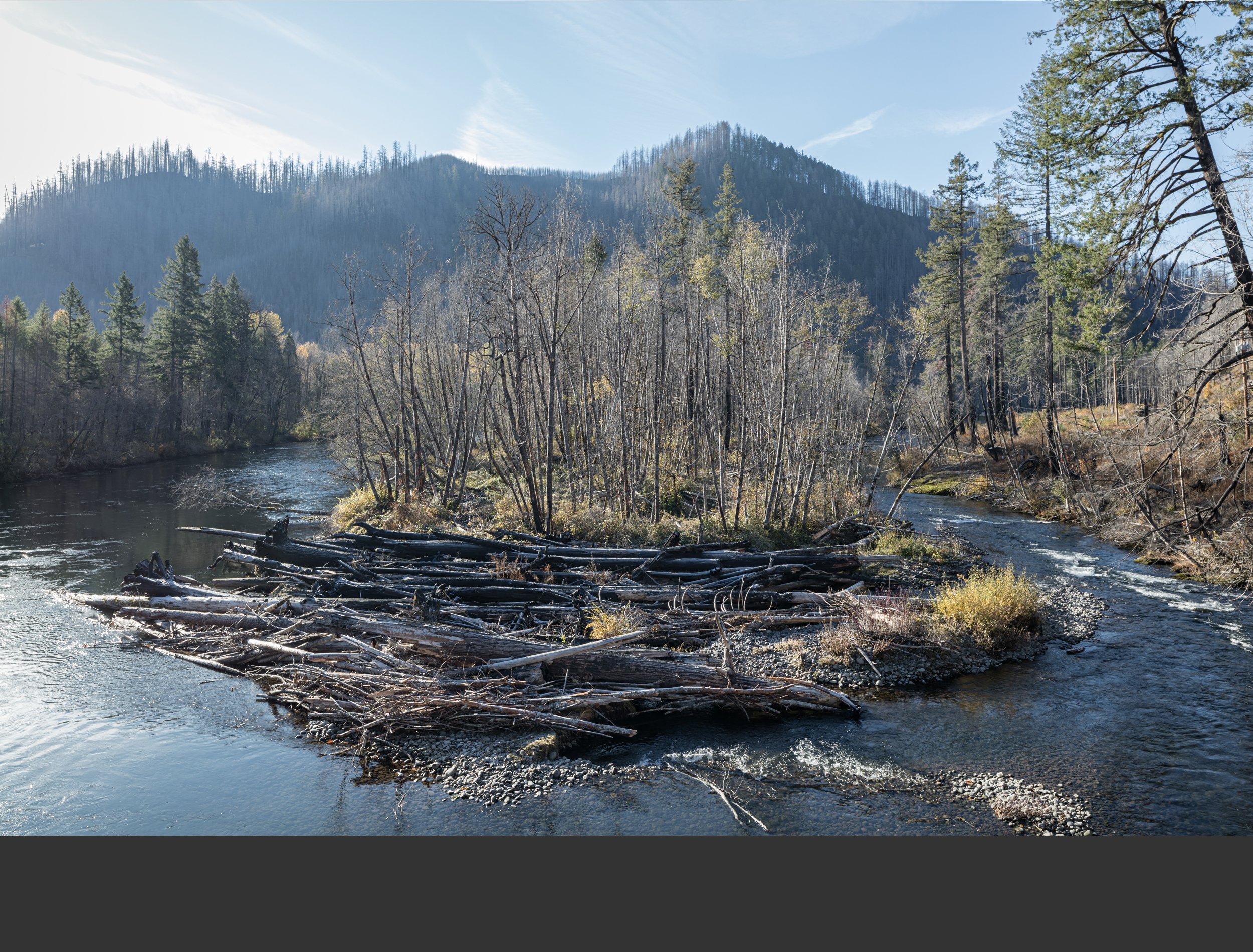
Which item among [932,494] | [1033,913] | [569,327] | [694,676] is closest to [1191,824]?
[1033,913]

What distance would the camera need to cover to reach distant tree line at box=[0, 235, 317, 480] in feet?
122

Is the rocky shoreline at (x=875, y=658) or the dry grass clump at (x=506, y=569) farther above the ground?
the dry grass clump at (x=506, y=569)

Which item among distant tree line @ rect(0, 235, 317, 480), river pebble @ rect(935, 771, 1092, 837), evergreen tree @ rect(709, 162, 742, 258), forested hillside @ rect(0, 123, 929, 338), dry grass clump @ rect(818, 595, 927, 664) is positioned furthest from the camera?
forested hillside @ rect(0, 123, 929, 338)

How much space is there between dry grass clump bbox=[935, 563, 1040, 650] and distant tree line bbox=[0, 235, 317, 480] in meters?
42.9

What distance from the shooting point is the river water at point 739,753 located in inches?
261

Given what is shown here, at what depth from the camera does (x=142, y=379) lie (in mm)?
47312

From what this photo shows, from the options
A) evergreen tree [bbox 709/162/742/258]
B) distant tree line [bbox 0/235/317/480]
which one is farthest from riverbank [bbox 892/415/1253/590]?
distant tree line [bbox 0/235/317/480]

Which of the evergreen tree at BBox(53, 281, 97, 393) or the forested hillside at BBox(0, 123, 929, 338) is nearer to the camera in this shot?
the evergreen tree at BBox(53, 281, 97, 393)

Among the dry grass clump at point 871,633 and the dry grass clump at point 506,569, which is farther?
the dry grass clump at point 506,569

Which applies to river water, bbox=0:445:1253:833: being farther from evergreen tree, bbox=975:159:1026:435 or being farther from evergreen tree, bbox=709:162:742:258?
evergreen tree, bbox=709:162:742:258

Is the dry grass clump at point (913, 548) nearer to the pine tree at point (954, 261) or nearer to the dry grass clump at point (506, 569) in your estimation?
the dry grass clump at point (506, 569)

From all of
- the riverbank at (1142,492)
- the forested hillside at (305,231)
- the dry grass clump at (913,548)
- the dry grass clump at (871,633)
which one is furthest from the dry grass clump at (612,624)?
the forested hillside at (305,231)

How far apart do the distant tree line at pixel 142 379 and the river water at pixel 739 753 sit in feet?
109

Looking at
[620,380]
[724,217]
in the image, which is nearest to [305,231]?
[724,217]
